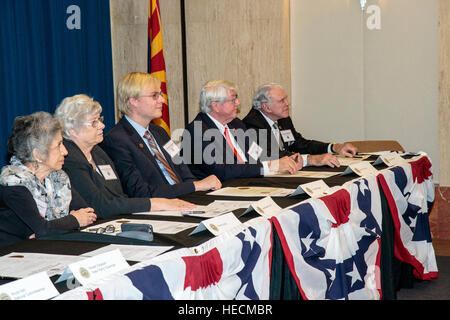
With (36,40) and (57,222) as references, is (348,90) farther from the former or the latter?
(57,222)

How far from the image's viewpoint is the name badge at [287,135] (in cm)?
482

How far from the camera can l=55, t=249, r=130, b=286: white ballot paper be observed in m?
→ 1.46

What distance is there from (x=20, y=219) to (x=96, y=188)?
49cm

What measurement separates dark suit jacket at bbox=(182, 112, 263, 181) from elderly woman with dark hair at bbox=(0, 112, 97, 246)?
131 centimetres

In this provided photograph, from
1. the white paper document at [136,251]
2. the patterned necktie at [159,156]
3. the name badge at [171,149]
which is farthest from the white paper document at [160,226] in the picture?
the name badge at [171,149]

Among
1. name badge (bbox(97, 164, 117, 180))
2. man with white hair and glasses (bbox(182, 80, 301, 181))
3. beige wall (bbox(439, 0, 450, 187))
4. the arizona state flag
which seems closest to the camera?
name badge (bbox(97, 164, 117, 180))

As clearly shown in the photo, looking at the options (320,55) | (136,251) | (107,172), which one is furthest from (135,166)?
(320,55)

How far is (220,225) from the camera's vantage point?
2088mm

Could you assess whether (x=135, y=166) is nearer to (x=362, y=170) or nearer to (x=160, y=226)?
(x=160, y=226)

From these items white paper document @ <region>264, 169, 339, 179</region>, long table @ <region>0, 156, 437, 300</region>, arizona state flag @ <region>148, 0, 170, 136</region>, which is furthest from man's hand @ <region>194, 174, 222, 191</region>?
arizona state flag @ <region>148, 0, 170, 136</region>

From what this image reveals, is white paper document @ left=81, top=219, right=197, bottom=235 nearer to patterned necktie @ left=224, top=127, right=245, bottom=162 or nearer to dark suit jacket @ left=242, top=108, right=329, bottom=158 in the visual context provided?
patterned necktie @ left=224, top=127, right=245, bottom=162

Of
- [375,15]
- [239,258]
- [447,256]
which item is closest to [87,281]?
[239,258]

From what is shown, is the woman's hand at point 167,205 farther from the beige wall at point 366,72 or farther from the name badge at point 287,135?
the beige wall at point 366,72

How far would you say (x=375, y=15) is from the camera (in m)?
5.92
